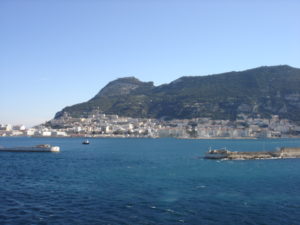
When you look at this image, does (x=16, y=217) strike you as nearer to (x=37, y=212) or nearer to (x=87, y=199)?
(x=37, y=212)

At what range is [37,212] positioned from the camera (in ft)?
81.9

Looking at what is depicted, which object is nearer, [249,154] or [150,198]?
[150,198]

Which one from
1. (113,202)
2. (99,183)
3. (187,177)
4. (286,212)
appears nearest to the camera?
(286,212)

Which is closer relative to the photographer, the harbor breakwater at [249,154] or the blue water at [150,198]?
the blue water at [150,198]

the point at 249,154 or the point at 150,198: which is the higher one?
the point at 249,154

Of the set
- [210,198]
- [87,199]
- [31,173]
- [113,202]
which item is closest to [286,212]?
[210,198]

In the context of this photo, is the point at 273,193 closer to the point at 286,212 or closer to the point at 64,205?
the point at 286,212

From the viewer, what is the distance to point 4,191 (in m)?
32.1

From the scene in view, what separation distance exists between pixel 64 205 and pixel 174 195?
Result: 30.3 feet

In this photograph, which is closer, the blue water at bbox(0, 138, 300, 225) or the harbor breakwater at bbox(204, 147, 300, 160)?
the blue water at bbox(0, 138, 300, 225)

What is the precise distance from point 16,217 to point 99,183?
13537mm

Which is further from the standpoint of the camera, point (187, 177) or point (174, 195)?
point (187, 177)

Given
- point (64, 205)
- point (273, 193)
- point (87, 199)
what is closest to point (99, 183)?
point (87, 199)

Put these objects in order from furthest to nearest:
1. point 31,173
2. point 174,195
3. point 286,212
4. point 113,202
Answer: point 31,173, point 174,195, point 113,202, point 286,212
